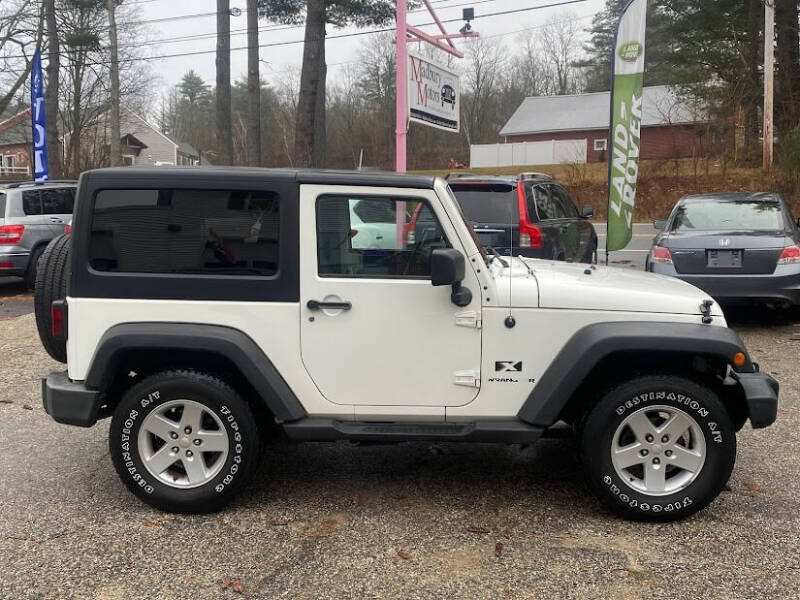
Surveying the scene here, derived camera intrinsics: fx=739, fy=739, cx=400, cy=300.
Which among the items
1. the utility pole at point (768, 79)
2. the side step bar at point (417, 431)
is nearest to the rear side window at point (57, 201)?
the side step bar at point (417, 431)

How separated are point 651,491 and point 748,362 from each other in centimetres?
83

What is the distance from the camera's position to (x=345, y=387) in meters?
3.92

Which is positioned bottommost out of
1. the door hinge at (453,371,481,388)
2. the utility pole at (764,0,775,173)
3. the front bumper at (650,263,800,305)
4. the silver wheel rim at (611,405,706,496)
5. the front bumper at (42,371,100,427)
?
the silver wheel rim at (611,405,706,496)

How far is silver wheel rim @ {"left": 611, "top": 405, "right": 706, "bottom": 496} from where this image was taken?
3.80m

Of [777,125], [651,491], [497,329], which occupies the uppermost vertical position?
[777,125]

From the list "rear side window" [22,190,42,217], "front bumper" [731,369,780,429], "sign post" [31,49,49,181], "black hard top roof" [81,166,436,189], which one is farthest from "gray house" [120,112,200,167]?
"front bumper" [731,369,780,429]

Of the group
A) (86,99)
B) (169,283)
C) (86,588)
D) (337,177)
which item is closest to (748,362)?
(337,177)

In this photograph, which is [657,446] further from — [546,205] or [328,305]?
[546,205]

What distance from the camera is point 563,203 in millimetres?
9914

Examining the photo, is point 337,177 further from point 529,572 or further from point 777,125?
point 777,125

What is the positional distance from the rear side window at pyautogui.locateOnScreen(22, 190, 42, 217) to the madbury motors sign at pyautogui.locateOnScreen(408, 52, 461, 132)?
6667 millimetres

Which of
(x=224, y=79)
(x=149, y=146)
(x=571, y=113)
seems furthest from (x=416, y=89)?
(x=149, y=146)

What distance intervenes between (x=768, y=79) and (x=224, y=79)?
17534 mm

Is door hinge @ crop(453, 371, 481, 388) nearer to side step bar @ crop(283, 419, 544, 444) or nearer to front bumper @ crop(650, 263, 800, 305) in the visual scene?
side step bar @ crop(283, 419, 544, 444)
